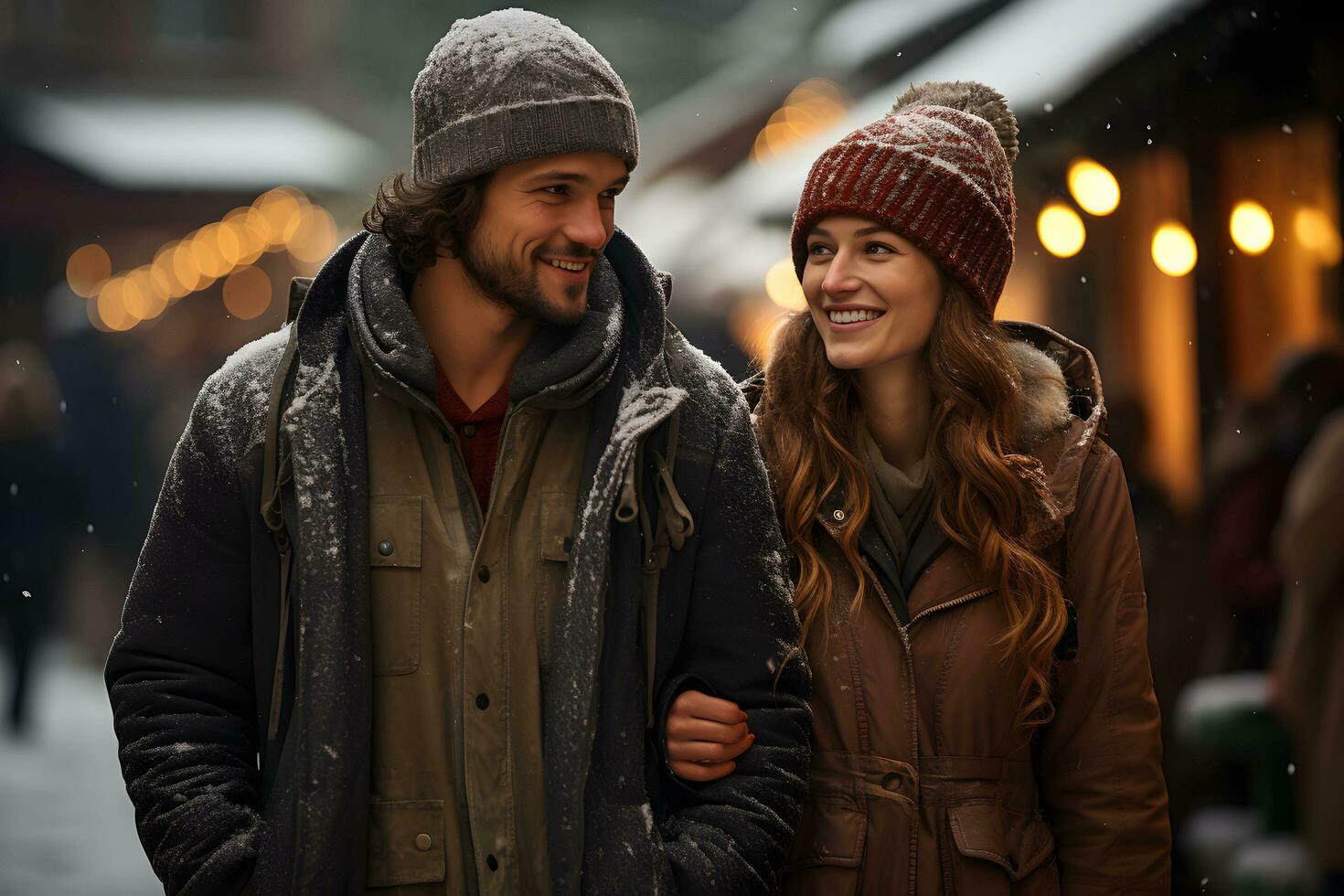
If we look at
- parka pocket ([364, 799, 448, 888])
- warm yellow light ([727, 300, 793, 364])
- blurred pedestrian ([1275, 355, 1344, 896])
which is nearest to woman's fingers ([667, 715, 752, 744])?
parka pocket ([364, 799, 448, 888])

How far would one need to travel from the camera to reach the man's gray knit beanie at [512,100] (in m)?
2.18

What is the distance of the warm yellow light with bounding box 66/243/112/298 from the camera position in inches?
185

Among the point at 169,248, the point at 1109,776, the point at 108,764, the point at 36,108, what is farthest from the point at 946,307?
the point at 108,764

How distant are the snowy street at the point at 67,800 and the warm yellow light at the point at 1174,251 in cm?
434

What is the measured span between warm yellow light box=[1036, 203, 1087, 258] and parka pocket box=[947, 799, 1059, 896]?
258cm

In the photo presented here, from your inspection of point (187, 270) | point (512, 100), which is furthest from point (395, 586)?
point (187, 270)

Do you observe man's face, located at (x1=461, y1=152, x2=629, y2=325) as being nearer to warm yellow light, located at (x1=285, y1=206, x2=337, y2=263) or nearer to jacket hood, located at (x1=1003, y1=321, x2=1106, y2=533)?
jacket hood, located at (x1=1003, y1=321, x2=1106, y2=533)

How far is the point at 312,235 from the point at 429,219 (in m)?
2.53

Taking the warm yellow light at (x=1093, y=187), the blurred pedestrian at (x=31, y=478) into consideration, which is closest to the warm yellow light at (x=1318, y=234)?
the warm yellow light at (x=1093, y=187)

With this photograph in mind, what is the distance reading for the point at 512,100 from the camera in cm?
218

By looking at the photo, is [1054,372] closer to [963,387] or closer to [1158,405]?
[963,387]

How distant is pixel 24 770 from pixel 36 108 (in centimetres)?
260

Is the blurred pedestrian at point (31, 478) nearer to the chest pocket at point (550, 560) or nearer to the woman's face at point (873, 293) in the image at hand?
the chest pocket at point (550, 560)

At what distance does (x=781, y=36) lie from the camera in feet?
14.7
